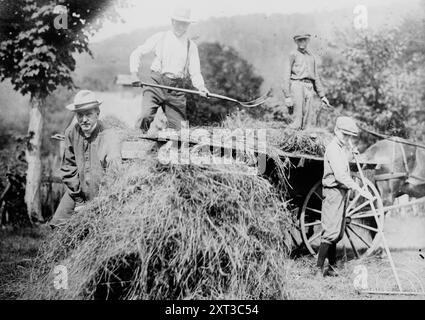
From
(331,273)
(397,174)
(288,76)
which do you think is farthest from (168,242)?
(397,174)

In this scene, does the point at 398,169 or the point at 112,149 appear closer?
the point at 112,149

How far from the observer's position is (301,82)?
6703 millimetres

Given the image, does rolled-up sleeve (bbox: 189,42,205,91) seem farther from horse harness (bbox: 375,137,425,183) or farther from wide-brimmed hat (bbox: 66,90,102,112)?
horse harness (bbox: 375,137,425,183)

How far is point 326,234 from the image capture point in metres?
5.17

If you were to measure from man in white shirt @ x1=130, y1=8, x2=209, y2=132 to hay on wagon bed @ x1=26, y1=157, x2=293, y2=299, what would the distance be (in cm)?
203

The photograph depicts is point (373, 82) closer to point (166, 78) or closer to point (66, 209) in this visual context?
point (166, 78)

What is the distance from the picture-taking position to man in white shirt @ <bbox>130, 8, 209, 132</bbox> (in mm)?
5754

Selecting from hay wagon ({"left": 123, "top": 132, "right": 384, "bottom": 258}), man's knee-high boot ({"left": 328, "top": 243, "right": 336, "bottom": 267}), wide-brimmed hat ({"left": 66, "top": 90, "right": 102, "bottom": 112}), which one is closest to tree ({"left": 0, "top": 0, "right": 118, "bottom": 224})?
wide-brimmed hat ({"left": 66, "top": 90, "right": 102, "bottom": 112})

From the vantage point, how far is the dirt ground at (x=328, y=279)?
4.48 m

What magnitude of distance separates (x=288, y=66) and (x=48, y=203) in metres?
6.09

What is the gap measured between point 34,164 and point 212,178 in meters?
6.04

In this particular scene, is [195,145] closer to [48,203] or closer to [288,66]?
[288,66]

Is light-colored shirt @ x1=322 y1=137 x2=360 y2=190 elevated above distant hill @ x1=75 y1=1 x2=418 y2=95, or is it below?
below
